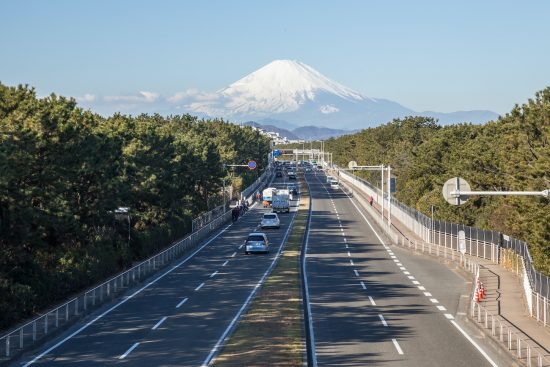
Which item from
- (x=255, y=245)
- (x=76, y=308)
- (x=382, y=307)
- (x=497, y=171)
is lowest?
(x=382, y=307)

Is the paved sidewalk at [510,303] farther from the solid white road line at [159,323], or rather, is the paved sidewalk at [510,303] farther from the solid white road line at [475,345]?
the solid white road line at [159,323]

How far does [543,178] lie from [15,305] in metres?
29.9

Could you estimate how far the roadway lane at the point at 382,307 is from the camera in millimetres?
27438

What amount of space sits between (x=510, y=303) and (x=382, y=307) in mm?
6134

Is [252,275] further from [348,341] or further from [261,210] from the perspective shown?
[261,210]

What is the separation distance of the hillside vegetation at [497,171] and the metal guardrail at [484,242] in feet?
4.97

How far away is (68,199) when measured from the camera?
→ 48000 mm

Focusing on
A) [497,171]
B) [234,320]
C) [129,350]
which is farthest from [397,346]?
[497,171]

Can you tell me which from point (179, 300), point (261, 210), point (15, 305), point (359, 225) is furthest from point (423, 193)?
point (15, 305)

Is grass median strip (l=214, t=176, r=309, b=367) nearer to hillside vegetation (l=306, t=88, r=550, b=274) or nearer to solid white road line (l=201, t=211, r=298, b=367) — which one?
solid white road line (l=201, t=211, r=298, b=367)

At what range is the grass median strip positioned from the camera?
25920 mm

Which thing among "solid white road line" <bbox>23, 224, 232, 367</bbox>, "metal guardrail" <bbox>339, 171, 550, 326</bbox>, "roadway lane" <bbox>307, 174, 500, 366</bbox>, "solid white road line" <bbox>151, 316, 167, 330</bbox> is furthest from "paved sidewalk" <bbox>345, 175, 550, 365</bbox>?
"solid white road line" <bbox>23, 224, 232, 367</bbox>

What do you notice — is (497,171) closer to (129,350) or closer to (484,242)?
(484,242)

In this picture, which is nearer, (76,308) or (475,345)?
(475,345)
